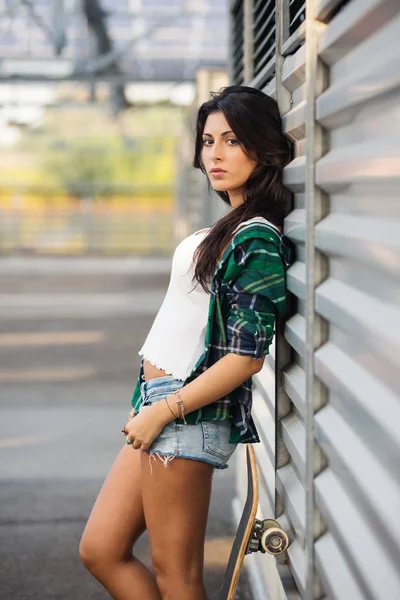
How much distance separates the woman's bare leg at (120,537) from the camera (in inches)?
95.0

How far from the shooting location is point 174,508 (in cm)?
225

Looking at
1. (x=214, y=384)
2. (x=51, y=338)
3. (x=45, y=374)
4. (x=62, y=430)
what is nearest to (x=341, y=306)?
(x=214, y=384)

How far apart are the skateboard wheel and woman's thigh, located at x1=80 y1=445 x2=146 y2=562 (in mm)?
324

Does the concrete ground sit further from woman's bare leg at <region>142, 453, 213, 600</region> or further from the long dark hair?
the long dark hair

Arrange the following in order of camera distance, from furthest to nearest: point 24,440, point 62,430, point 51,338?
point 51,338
point 62,430
point 24,440

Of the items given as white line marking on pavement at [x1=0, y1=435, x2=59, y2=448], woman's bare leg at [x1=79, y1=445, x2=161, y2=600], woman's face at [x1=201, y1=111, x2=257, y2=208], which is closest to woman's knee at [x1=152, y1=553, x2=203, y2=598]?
woman's bare leg at [x1=79, y1=445, x2=161, y2=600]

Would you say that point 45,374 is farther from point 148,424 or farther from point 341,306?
point 341,306

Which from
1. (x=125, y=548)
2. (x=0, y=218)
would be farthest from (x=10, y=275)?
(x=125, y=548)

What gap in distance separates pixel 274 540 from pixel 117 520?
1.36 feet

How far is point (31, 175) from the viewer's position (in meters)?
52.9

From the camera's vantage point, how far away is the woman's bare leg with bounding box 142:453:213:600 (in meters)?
2.25

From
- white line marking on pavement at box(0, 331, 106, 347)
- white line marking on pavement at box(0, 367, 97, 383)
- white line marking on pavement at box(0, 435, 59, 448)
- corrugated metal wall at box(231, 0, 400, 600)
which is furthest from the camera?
white line marking on pavement at box(0, 331, 106, 347)

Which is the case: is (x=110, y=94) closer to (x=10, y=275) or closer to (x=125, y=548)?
(x=10, y=275)

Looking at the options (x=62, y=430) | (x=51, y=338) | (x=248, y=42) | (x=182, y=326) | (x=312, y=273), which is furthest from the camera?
(x=51, y=338)
